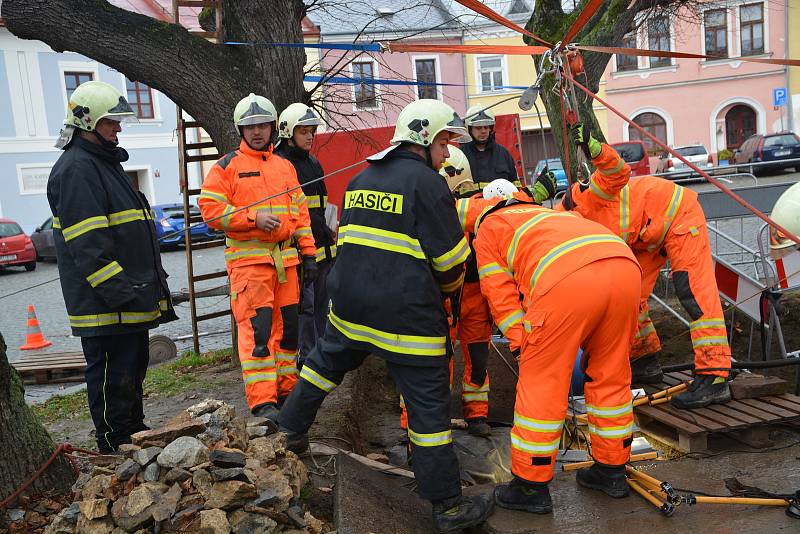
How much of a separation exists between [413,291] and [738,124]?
117 ft

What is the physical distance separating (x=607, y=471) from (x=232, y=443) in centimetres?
184

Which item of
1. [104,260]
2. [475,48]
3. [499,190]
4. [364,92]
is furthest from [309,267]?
[364,92]

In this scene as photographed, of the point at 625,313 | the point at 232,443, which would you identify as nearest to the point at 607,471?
the point at 625,313

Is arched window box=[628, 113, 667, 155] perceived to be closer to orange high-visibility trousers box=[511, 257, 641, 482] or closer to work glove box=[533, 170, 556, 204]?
work glove box=[533, 170, 556, 204]

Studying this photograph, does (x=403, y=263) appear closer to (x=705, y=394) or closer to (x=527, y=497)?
(x=527, y=497)

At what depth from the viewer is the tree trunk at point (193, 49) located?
5.64 meters

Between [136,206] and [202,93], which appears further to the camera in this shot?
[202,93]

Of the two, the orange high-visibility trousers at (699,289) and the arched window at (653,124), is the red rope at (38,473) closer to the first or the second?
the orange high-visibility trousers at (699,289)

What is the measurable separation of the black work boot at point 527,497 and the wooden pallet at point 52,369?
564 centimetres

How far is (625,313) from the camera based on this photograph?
3.56m

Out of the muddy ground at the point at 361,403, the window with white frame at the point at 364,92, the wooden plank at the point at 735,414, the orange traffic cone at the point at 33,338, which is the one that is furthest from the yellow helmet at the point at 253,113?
the orange traffic cone at the point at 33,338

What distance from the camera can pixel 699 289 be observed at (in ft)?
16.2

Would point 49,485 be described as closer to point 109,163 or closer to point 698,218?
point 109,163

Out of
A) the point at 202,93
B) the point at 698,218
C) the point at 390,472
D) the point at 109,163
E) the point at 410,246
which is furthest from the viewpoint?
the point at 202,93
